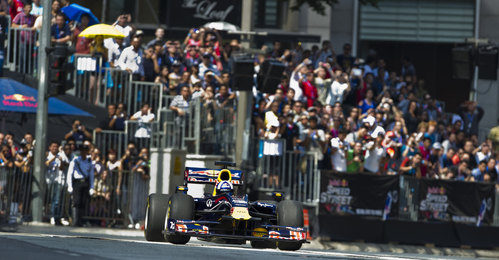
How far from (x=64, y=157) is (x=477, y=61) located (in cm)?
1083

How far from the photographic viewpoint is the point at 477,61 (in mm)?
30844

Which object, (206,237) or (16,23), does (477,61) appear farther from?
(206,237)

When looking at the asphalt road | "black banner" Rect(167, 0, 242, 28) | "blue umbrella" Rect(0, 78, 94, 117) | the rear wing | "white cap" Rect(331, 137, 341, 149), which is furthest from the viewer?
"black banner" Rect(167, 0, 242, 28)

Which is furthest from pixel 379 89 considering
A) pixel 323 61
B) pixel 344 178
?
pixel 344 178

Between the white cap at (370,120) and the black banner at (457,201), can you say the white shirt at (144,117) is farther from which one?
the black banner at (457,201)

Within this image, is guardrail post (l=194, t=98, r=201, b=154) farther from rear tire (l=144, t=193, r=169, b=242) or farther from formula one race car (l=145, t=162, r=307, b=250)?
rear tire (l=144, t=193, r=169, b=242)

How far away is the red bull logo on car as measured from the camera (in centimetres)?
2681

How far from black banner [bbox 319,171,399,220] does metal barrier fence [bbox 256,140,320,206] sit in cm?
33

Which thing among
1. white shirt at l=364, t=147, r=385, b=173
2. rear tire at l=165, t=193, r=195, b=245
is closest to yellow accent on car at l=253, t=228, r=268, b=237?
rear tire at l=165, t=193, r=195, b=245

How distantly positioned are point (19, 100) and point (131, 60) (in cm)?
305

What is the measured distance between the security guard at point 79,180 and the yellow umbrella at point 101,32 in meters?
3.06

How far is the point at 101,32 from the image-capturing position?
28.1 m

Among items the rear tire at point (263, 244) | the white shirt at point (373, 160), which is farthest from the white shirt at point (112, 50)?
the rear tire at point (263, 244)

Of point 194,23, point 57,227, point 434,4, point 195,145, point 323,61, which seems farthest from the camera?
point 434,4
